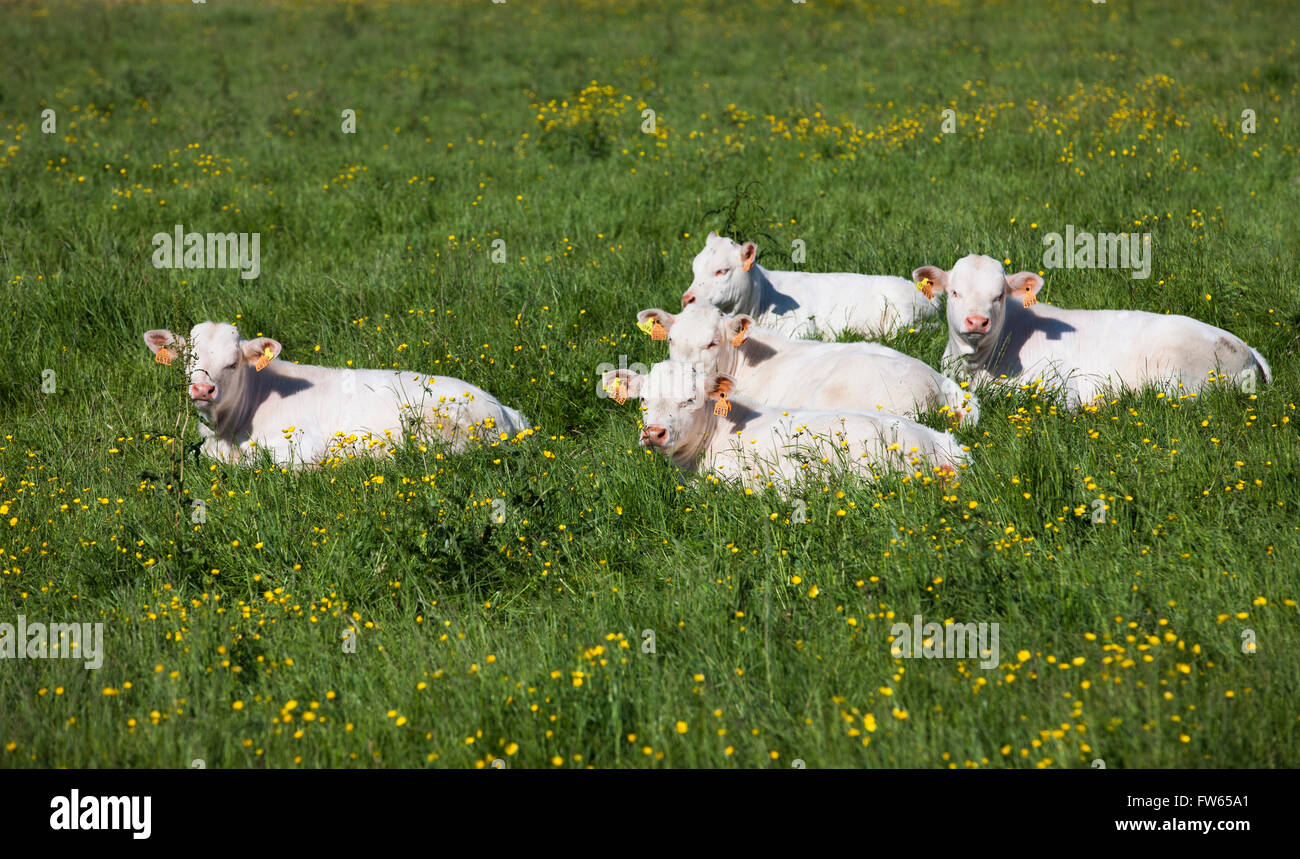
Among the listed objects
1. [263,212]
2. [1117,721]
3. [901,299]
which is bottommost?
[1117,721]

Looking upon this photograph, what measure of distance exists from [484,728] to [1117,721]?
84.0 inches

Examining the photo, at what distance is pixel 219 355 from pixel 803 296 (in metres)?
4.66

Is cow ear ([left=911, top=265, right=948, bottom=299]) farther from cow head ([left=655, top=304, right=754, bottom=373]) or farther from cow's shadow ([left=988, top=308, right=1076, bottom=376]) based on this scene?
cow head ([left=655, top=304, right=754, bottom=373])

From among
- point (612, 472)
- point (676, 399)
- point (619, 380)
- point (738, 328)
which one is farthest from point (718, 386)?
point (738, 328)

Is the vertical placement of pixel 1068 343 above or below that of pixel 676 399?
above

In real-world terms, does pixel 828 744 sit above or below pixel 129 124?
below

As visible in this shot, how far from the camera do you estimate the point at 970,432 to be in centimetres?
630

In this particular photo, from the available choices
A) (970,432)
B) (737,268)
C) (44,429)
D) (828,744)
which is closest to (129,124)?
(44,429)

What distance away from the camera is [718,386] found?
6.12 m

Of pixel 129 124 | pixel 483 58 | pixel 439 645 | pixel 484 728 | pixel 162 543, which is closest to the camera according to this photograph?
pixel 484 728

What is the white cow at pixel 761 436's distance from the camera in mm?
5590

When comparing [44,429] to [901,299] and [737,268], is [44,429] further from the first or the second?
[901,299]

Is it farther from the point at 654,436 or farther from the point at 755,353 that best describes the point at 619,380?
the point at 755,353
